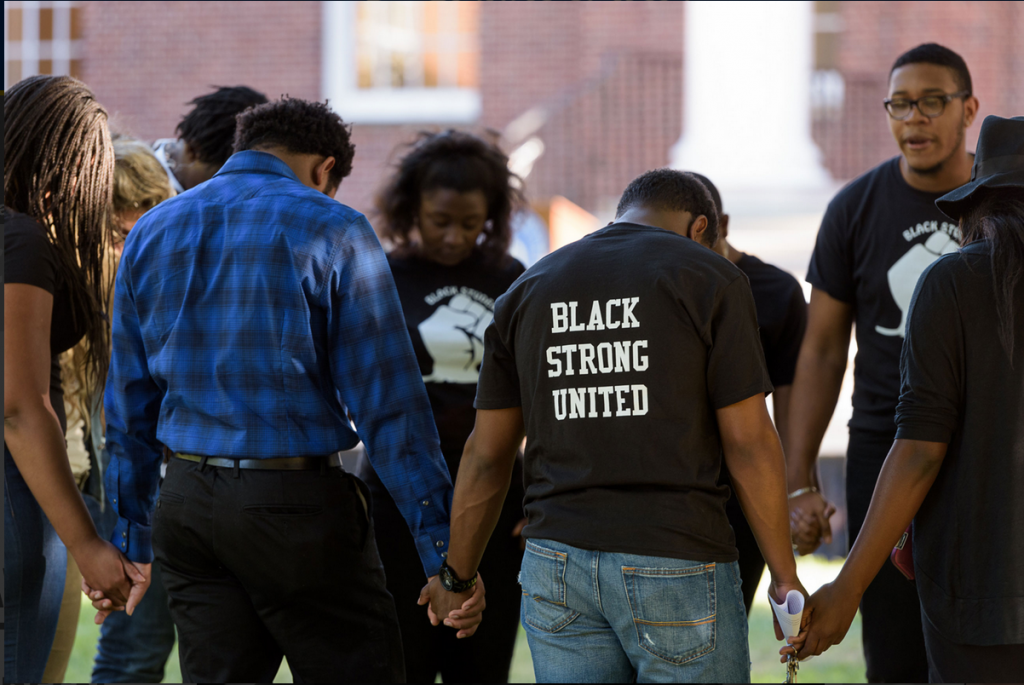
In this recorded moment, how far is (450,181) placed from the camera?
363 cm

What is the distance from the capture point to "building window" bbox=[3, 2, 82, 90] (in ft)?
45.0

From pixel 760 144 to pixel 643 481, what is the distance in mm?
11201

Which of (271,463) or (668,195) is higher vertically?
(668,195)

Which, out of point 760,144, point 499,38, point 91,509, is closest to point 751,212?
point 760,144

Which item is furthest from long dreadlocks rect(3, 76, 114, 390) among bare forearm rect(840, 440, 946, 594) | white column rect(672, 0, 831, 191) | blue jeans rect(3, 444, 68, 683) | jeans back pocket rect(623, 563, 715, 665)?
white column rect(672, 0, 831, 191)

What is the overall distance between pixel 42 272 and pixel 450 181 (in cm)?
150

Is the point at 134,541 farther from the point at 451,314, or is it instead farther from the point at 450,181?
the point at 450,181

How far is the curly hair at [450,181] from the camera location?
3664mm

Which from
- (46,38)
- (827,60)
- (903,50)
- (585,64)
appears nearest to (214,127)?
(585,64)

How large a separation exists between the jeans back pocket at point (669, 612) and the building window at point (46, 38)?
1368 cm

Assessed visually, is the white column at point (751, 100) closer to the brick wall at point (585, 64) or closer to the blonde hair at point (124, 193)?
the brick wall at point (585, 64)

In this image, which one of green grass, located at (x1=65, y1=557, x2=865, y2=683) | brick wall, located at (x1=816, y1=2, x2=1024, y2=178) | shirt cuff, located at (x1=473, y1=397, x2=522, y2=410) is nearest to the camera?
shirt cuff, located at (x1=473, y1=397, x2=522, y2=410)

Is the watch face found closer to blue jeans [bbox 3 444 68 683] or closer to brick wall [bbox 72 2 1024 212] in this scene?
blue jeans [bbox 3 444 68 683]

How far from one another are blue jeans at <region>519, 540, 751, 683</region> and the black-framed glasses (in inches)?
72.8
